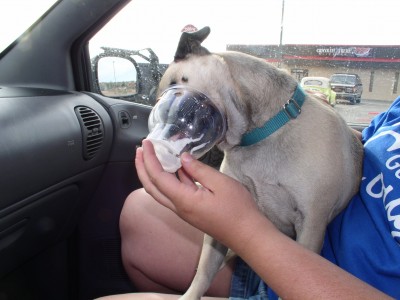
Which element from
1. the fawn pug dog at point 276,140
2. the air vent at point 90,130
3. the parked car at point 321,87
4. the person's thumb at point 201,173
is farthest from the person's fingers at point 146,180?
the parked car at point 321,87

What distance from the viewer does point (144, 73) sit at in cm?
281

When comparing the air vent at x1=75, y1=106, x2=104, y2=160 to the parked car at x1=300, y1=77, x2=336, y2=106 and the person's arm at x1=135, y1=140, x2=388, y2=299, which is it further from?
the parked car at x1=300, y1=77, x2=336, y2=106

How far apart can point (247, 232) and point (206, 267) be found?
626 millimetres

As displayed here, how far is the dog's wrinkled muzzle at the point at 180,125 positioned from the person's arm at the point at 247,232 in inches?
2.3

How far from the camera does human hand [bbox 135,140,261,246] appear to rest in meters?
1.24

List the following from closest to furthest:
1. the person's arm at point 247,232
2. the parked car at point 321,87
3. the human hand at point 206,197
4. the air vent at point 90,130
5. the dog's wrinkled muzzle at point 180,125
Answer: the person's arm at point 247,232 → the human hand at point 206,197 → the dog's wrinkled muzzle at point 180,125 → the air vent at point 90,130 → the parked car at point 321,87

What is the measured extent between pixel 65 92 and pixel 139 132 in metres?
0.57

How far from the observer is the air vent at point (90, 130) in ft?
7.43

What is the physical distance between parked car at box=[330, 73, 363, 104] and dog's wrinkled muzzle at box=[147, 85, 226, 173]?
132 centimetres

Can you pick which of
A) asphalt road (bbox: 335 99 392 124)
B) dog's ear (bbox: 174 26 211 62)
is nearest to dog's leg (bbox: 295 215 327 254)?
dog's ear (bbox: 174 26 211 62)

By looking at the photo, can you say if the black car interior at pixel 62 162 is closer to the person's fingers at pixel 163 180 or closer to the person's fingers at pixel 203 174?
the person's fingers at pixel 163 180

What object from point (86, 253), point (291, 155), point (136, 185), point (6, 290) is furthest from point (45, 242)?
point (291, 155)

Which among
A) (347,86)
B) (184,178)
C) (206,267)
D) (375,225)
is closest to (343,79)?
(347,86)

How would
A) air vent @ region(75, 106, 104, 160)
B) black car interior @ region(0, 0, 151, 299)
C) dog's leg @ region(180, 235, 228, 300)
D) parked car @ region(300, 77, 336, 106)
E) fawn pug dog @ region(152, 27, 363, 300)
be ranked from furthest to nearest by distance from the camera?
parked car @ region(300, 77, 336, 106) < air vent @ region(75, 106, 104, 160) < black car interior @ region(0, 0, 151, 299) < dog's leg @ region(180, 235, 228, 300) < fawn pug dog @ region(152, 27, 363, 300)
